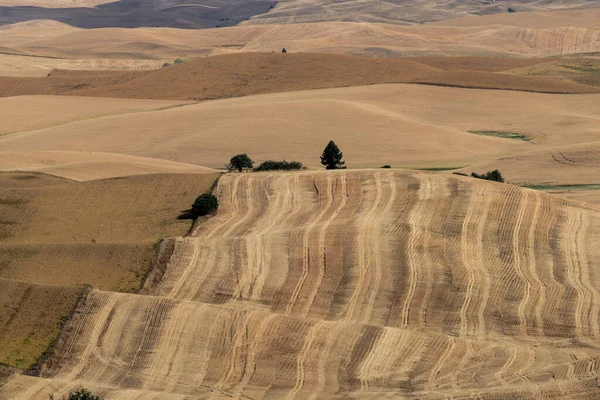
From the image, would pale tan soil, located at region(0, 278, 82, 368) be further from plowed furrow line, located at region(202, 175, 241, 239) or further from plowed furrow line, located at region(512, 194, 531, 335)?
plowed furrow line, located at region(512, 194, 531, 335)

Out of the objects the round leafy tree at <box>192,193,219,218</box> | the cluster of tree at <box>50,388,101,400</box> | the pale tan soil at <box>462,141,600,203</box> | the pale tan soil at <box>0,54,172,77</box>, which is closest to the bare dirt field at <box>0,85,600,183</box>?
Answer: the pale tan soil at <box>462,141,600,203</box>

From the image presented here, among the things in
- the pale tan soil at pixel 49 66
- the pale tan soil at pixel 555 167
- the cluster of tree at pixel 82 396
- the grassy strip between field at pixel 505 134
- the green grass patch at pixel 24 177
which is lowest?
the grassy strip between field at pixel 505 134

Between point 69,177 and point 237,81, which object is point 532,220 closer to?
point 69,177

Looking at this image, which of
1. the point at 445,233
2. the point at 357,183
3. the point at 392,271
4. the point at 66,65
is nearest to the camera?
the point at 392,271

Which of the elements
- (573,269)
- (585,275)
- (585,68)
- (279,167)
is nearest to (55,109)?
(279,167)

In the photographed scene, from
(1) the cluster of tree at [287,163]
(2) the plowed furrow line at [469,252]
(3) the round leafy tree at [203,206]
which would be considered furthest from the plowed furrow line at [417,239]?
(1) the cluster of tree at [287,163]

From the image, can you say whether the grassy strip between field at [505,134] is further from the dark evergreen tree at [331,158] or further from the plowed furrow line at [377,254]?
the plowed furrow line at [377,254]

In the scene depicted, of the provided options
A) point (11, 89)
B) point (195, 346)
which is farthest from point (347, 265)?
point (11, 89)
